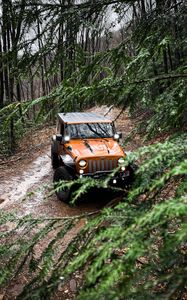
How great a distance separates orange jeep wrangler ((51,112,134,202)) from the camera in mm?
7523

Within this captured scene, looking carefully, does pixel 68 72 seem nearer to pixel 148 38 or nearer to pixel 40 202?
pixel 148 38

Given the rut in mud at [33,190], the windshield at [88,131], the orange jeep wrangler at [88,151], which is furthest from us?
the windshield at [88,131]

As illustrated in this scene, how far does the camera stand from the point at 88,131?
28.9ft

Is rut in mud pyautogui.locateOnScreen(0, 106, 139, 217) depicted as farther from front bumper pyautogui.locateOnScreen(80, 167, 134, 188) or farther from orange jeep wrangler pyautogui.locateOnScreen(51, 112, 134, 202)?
front bumper pyautogui.locateOnScreen(80, 167, 134, 188)

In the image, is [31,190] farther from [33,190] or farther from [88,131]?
[88,131]

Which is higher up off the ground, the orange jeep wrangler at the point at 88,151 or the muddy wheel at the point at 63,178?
the orange jeep wrangler at the point at 88,151

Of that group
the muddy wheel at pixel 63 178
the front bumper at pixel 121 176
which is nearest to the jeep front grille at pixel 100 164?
the front bumper at pixel 121 176

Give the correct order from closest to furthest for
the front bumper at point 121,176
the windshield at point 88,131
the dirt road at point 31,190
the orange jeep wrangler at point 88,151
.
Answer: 1. the dirt road at point 31,190
2. the front bumper at point 121,176
3. the orange jeep wrangler at point 88,151
4. the windshield at point 88,131

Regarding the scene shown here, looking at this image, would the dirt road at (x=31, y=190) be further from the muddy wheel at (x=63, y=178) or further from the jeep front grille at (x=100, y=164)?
the jeep front grille at (x=100, y=164)

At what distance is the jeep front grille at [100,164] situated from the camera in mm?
7551

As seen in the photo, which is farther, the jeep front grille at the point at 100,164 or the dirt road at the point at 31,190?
the jeep front grille at the point at 100,164

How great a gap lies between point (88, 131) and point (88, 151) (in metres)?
1.18

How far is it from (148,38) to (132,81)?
71 cm

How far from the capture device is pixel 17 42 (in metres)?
4.44
